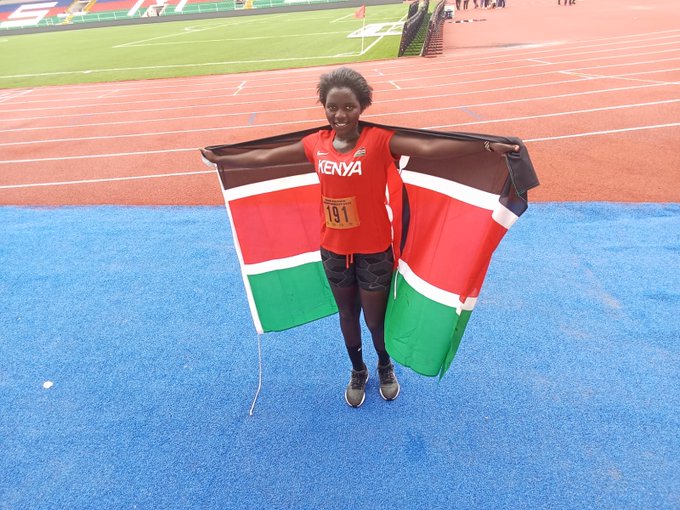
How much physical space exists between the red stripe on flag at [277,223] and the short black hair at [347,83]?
2.80 feet

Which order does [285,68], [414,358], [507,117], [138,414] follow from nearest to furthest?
[414,358] < [138,414] < [507,117] < [285,68]

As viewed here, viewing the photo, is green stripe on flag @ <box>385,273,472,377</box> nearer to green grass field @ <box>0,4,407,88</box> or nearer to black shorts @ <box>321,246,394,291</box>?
black shorts @ <box>321,246,394,291</box>

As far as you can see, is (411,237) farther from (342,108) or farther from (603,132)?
(603,132)

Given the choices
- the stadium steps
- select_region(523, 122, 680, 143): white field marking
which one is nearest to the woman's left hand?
select_region(523, 122, 680, 143): white field marking

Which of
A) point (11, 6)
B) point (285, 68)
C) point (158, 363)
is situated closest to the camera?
point (158, 363)

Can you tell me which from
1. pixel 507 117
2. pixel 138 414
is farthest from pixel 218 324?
pixel 507 117

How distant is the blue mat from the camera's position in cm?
266

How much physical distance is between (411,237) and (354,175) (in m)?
0.65

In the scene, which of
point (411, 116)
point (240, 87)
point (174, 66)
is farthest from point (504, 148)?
point (174, 66)

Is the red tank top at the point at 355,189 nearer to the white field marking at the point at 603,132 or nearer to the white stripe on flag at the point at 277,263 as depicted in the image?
the white stripe on flag at the point at 277,263

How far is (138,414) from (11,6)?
71314 mm

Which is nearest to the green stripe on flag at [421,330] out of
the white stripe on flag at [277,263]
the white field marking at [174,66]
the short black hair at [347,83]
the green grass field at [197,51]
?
the white stripe on flag at [277,263]

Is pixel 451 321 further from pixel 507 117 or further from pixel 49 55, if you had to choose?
pixel 49 55

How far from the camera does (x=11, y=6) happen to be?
5522cm
